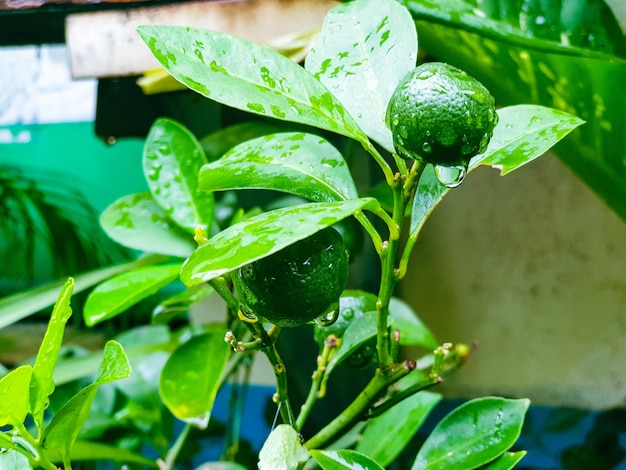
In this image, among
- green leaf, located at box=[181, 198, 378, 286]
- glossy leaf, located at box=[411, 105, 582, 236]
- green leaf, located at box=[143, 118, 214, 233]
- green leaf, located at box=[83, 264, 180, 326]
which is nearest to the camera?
green leaf, located at box=[181, 198, 378, 286]

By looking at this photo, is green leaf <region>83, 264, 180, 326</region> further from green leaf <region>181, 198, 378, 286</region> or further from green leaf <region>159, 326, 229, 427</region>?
green leaf <region>181, 198, 378, 286</region>

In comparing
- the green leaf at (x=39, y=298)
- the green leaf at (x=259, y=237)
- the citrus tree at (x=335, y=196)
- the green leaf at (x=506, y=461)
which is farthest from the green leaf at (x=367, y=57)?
the green leaf at (x=39, y=298)

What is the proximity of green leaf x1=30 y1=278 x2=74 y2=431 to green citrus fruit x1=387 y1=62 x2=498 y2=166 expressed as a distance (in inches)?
7.9

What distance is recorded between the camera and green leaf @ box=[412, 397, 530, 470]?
372mm

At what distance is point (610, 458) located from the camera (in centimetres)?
78

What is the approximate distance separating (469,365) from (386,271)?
2.24 ft

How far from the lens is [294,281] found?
0.26 metres

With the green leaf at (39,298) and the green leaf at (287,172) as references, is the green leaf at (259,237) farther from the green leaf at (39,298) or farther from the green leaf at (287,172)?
the green leaf at (39,298)

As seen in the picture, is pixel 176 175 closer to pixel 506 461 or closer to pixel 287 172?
pixel 287 172

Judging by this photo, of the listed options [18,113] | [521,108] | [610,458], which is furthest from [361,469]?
[18,113]

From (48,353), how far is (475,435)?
294 millimetres

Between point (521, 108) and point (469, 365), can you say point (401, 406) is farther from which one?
point (469, 365)

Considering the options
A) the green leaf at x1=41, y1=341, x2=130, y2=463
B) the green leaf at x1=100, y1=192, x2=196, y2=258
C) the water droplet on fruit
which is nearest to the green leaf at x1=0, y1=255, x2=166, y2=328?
the green leaf at x1=100, y1=192, x2=196, y2=258

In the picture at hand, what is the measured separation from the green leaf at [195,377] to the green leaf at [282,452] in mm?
154
